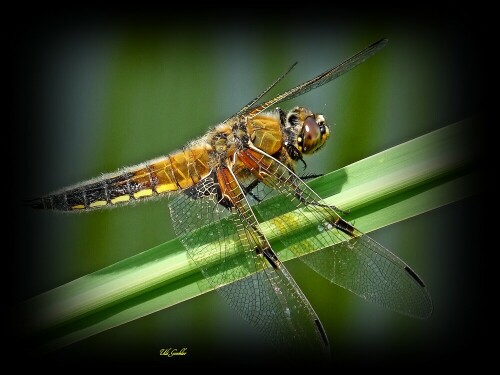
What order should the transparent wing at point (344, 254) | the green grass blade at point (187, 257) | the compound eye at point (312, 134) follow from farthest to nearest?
1. the compound eye at point (312, 134)
2. the transparent wing at point (344, 254)
3. the green grass blade at point (187, 257)

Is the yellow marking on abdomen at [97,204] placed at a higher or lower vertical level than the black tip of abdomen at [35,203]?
lower

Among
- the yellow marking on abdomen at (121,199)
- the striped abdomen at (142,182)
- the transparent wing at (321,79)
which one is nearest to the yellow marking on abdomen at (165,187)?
the striped abdomen at (142,182)

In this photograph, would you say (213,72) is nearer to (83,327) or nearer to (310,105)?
(310,105)

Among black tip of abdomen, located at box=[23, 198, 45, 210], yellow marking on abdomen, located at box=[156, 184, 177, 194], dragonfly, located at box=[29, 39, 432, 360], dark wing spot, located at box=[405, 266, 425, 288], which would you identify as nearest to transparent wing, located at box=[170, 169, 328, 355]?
dragonfly, located at box=[29, 39, 432, 360]

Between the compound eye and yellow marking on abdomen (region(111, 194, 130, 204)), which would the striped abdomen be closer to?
yellow marking on abdomen (region(111, 194, 130, 204))

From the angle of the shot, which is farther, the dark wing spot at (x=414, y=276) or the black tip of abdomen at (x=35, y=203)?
the black tip of abdomen at (x=35, y=203)

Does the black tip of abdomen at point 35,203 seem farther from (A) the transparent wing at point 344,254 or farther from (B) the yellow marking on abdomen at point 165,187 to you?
(A) the transparent wing at point 344,254

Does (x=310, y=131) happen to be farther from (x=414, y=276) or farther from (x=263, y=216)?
(x=414, y=276)
